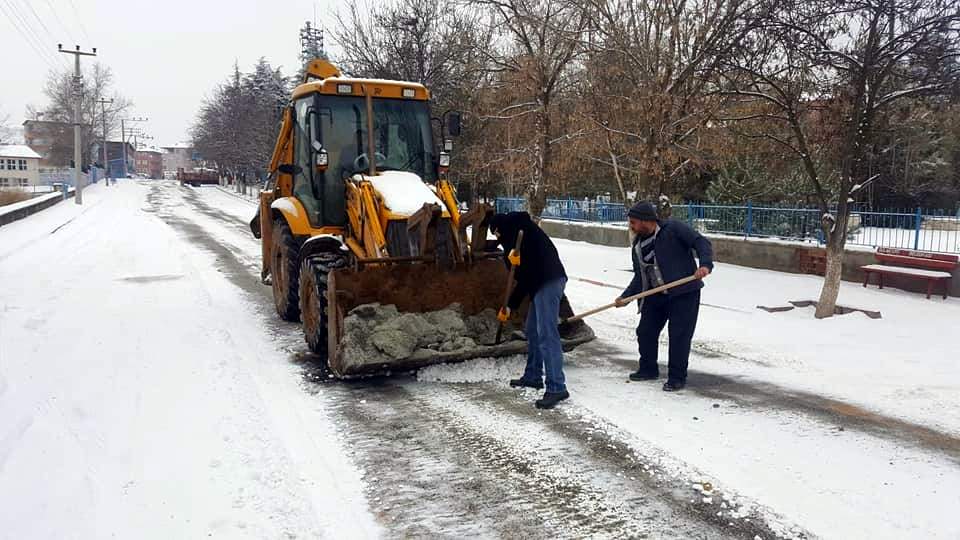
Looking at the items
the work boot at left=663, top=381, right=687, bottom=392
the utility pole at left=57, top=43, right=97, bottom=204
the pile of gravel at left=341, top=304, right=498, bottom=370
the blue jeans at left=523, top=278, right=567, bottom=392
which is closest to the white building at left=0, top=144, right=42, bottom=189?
the utility pole at left=57, top=43, right=97, bottom=204

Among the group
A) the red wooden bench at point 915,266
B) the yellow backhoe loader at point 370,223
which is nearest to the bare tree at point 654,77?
the red wooden bench at point 915,266

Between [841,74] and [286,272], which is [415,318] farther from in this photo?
[841,74]

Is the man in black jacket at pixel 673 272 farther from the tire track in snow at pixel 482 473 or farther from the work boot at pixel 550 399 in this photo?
the tire track in snow at pixel 482 473

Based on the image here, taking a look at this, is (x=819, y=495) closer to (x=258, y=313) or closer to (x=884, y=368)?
(x=884, y=368)

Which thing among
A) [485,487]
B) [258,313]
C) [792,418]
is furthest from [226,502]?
[258,313]

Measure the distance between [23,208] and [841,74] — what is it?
26.5 m

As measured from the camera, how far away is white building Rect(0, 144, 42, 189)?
84.4m

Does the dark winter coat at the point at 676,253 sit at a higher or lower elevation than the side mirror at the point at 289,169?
lower

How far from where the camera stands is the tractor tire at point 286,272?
834 cm

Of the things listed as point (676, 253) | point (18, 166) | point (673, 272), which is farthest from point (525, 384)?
point (18, 166)

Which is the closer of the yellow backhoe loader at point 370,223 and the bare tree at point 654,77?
the yellow backhoe loader at point 370,223

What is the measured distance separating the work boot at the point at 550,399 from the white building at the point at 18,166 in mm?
93428

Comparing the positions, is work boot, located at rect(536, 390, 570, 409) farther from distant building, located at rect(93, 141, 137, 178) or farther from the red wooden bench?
distant building, located at rect(93, 141, 137, 178)

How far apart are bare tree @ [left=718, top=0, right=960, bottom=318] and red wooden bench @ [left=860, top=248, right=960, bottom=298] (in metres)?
1.87
